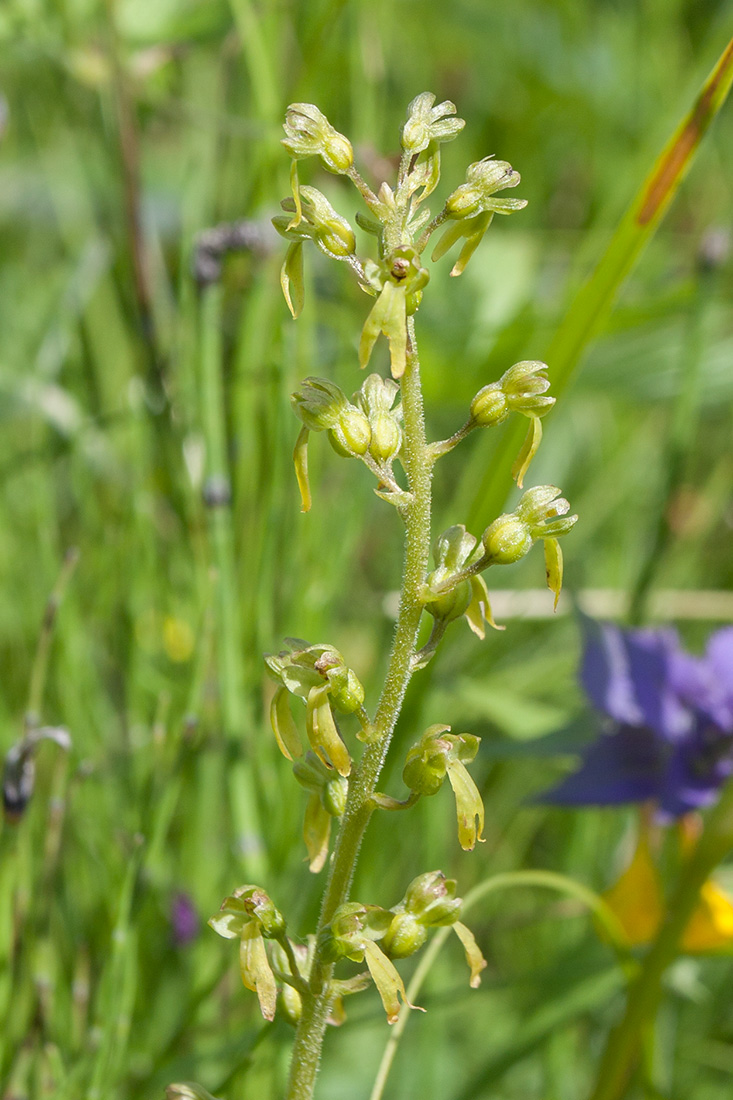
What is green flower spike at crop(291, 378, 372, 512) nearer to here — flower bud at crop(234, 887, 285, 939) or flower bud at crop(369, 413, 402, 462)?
flower bud at crop(369, 413, 402, 462)

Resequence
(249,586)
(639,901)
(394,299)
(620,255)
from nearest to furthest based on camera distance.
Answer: (394,299)
(620,255)
(639,901)
(249,586)

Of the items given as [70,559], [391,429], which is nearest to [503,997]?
[70,559]

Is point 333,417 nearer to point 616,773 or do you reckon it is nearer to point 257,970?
point 257,970

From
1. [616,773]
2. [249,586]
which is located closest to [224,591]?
[249,586]

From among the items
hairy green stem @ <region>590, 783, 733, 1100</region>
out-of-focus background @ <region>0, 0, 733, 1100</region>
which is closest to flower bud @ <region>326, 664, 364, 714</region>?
out-of-focus background @ <region>0, 0, 733, 1100</region>

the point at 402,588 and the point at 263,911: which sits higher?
the point at 402,588

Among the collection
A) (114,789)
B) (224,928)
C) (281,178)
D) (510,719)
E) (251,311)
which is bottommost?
(114,789)

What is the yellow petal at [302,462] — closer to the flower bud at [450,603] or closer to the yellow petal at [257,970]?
the flower bud at [450,603]

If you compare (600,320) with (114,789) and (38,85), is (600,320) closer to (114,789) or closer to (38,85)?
(114,789)
